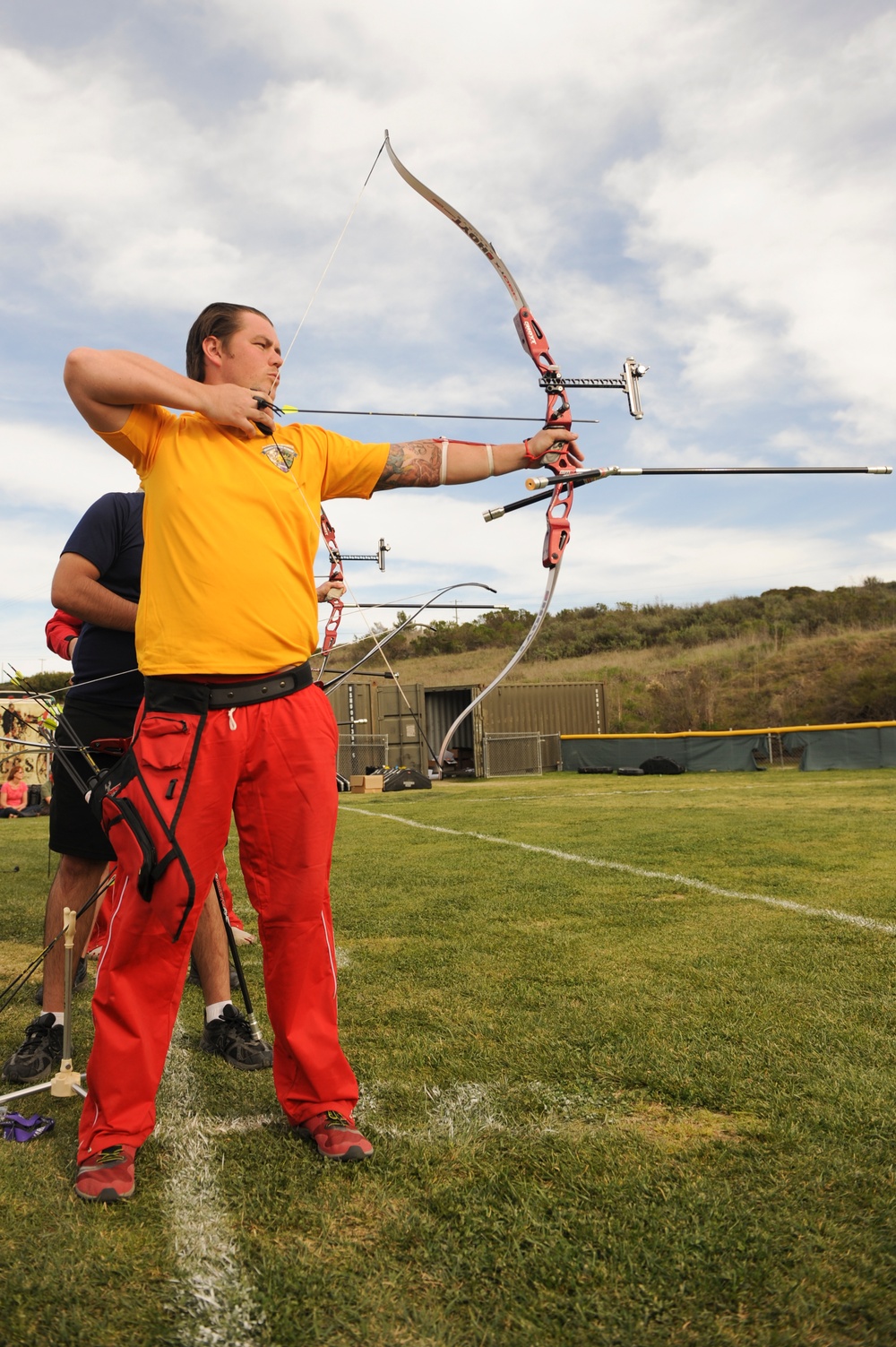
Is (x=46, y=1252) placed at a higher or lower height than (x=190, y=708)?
lower

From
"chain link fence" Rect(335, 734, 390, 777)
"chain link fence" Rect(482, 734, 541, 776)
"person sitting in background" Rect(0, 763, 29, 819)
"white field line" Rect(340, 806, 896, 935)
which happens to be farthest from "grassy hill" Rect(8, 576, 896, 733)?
"white field line" Rect(340, 806, 896, 935)

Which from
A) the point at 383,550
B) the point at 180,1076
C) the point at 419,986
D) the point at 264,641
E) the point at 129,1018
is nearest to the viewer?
the point at 129,1018

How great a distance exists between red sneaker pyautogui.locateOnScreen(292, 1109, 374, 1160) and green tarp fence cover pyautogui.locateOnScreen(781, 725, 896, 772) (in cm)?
1811

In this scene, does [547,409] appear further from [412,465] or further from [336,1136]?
[336,1136]

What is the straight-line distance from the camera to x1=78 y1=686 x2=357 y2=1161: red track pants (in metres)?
2.01

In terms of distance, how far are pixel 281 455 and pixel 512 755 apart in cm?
2209

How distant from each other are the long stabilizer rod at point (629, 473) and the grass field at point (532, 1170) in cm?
155

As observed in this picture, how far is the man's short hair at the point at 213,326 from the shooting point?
2363 mm

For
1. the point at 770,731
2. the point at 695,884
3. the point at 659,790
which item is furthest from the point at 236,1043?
the point at 770,731

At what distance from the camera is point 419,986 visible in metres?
3.45

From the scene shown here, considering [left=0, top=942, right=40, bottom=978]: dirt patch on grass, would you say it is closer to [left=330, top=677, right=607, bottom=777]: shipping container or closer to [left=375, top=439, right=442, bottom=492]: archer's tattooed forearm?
[left=375, top=439, right=442, bottom=492]: archer's tattooed forearm

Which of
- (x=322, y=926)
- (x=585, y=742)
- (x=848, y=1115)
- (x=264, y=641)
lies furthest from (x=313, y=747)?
(x=585, y=742)

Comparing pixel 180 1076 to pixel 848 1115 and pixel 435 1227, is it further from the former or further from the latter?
pixel 848 1115

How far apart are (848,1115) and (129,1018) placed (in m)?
1.56
